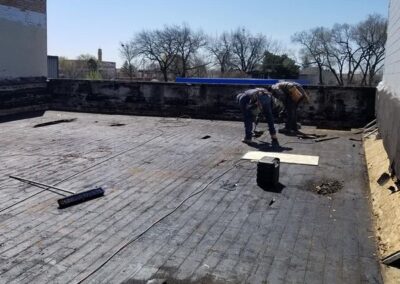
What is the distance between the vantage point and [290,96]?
10391 millimetres

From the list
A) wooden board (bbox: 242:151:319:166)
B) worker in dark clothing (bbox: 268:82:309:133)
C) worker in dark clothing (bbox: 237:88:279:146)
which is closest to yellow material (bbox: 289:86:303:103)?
worker in dark clothing (bbox: 268:82:309:133)

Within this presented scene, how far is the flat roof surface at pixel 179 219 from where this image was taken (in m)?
3.62

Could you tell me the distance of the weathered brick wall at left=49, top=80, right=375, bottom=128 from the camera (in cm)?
1191

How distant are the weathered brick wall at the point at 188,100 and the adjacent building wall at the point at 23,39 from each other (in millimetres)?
996

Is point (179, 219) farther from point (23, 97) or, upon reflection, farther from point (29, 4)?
point (29, 4)

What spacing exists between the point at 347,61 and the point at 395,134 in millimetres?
54336

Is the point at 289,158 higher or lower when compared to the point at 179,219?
higher

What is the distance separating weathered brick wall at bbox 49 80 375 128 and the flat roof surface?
3581 mm

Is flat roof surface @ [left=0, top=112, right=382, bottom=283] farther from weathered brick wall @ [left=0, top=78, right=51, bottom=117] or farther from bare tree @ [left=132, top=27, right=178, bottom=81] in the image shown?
bare tree @ [left=132, top=27, right=178, bottom=81]

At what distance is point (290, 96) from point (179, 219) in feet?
20.8

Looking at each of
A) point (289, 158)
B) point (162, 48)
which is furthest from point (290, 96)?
point (162, 48)

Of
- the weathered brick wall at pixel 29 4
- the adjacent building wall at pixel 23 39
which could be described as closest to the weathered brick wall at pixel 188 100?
the adjacent building wall at pixel 23 39

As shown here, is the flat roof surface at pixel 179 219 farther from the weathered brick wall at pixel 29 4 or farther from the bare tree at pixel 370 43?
the bare tree at pixel 370 43

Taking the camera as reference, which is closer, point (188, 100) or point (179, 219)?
point (179, 219)
